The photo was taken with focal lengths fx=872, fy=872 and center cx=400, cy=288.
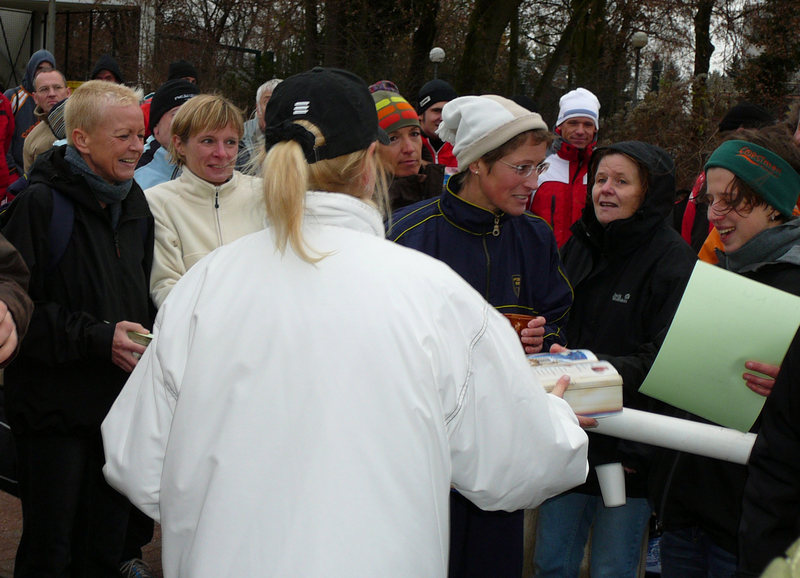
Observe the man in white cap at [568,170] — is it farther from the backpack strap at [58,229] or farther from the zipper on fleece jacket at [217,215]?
the backpack strap at [58,229]

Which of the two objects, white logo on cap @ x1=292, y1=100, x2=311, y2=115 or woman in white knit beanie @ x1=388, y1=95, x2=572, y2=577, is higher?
white logo on cap @ x1=292, y1=100, x2=311, y2=115

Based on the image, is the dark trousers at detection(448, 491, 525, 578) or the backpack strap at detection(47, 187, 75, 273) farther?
the backpack strap at detection(47, 187, 75, 273)

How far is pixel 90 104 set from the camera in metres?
3.55

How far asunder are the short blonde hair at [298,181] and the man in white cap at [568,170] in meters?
3.55

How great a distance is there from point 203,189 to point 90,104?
0.70 metres

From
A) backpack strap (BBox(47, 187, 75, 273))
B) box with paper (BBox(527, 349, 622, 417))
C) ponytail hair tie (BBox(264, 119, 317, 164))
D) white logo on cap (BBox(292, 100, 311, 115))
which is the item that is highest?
white logo on cap (BBox(292, 100, 311, 115))

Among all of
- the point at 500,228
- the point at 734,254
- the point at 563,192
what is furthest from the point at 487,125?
the point at 563,192

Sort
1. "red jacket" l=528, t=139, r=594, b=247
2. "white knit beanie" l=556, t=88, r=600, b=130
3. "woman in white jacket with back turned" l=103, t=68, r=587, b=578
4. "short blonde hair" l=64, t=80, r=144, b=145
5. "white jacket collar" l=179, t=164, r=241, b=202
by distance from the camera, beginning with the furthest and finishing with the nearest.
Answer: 1. "white knit beanie" l=556, t=88, r=600, b=130
2. "red jacket" l=528, t=139, r=594, b=247
3. "white jacket collar" l=179, t=164, r=241, b=202
4. "short blonde hair" l=64, t=80, r=144, b=145
5. "woman in white jacket with back turned" l=103, t=68, r=587, b=578

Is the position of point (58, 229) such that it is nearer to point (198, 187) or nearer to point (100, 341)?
point (100, 341)

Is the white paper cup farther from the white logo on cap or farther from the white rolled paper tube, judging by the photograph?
the white logo on cap

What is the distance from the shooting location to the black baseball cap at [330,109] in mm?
1934

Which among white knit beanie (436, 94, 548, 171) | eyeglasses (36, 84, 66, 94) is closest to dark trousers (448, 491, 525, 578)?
white knit beanie (436, 94, 548, 171)

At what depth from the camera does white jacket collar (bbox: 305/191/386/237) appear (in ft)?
6.18

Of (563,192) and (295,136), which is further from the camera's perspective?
(563,192)
